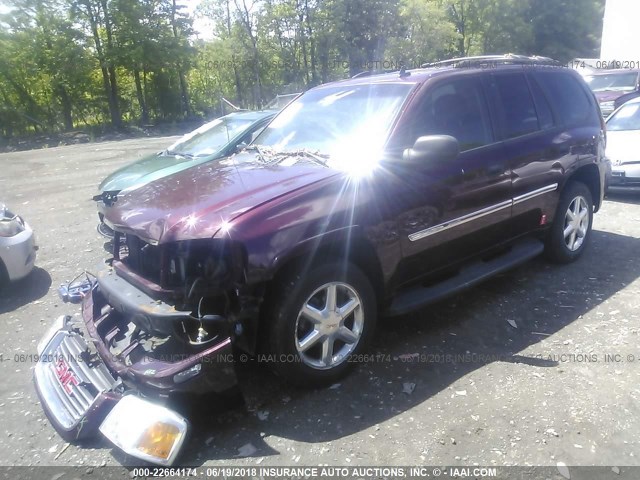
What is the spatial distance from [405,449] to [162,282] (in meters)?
1.63

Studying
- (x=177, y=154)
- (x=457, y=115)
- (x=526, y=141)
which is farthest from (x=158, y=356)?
(x=177, y=154)

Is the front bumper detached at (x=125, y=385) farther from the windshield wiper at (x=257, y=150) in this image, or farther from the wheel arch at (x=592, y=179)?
the wheel arch at (x=592, y=179)

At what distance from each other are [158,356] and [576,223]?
13.7ft

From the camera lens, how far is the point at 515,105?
4.34 meters

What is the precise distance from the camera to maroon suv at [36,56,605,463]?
2760mm

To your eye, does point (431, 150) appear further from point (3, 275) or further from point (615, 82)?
point (615, 82)

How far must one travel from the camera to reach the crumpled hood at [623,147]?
731 cm

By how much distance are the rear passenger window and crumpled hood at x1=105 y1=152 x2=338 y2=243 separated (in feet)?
8.74

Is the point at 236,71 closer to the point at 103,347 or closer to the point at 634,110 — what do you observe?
the point at 634,110

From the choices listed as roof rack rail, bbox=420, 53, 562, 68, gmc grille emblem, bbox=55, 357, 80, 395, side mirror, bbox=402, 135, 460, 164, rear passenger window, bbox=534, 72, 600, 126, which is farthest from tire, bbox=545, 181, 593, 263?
gmc grille emblem, bbox=55, 357, 80, 395

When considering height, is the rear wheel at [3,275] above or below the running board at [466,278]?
below

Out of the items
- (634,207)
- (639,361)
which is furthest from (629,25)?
(639,361)

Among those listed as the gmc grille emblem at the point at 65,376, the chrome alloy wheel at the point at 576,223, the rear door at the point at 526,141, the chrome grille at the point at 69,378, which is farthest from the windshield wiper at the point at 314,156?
the chrome alloy wheel at the point at 576,223

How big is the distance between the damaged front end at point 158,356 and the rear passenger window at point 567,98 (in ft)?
Result: 11.7
